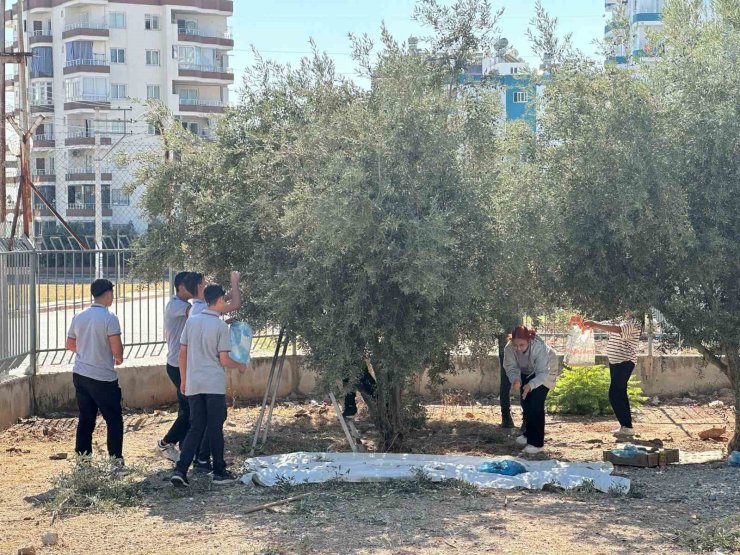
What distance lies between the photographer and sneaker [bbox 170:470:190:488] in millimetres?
8547

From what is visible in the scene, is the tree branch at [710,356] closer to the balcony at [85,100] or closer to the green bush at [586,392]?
the green bush at [586,392]

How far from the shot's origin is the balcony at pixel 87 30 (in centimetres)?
6556

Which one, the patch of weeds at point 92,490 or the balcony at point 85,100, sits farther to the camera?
the balcony at point 85,100

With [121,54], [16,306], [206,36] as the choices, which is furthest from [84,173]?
[16,306]

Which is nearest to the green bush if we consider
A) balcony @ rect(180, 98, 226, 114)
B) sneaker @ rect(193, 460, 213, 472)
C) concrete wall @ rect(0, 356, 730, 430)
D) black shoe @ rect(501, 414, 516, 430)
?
concrete wall @ rect(0, 356, 730, 430)

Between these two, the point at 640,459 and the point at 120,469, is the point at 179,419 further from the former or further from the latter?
the point at 640,459

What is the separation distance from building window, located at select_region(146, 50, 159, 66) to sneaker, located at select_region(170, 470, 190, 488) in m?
61.2

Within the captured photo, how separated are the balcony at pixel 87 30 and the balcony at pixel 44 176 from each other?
1591 cm

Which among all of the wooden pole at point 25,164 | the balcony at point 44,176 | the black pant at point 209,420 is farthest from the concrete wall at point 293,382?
the balcony at point 44,176

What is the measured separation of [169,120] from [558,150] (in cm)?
479

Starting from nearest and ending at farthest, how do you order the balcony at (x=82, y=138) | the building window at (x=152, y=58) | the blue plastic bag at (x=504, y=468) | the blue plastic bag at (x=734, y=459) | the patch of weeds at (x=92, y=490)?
the patch of weeds at (x=92, y=490)
the blue plastic bag at (x=504, y=468)
the blue plastic bag at (x=734, y=459)
the balcony at (x=82, y=138)
the building window at (x=152, y=58)

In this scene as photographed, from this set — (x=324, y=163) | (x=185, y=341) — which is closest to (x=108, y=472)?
(x=185, y=341)

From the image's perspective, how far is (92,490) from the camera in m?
8.40

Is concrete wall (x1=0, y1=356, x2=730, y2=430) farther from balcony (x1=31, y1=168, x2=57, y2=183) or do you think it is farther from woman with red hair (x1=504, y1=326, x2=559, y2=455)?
balcony (x1=31, y1=168, x2=57, y2=183)
